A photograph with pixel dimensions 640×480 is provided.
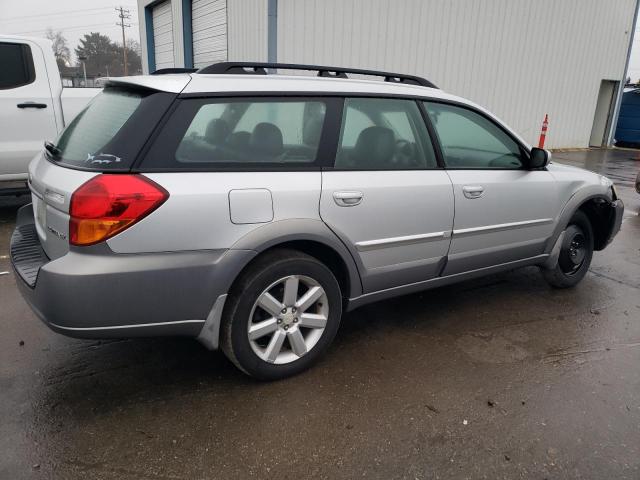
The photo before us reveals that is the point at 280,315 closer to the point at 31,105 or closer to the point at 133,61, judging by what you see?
the point at 31,105

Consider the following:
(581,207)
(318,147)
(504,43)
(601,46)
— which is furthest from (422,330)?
(601,46)

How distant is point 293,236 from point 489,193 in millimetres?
1579

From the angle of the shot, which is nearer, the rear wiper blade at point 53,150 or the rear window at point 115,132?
the rear window at point 115,132

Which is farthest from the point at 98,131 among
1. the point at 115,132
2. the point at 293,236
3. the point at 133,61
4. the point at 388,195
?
the point at 133,61

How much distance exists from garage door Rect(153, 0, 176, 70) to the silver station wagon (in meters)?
14.2

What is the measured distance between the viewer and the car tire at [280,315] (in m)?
2.56

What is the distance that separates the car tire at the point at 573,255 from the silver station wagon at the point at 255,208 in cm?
92

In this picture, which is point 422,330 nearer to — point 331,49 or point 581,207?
point 581,207

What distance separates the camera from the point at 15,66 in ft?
18.9

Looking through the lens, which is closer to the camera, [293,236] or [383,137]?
[293,236]

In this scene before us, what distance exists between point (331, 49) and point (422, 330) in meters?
8.43

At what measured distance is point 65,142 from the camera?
281cm

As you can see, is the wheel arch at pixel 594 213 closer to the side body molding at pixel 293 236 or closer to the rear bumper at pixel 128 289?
the side body molding at pixel 293 236

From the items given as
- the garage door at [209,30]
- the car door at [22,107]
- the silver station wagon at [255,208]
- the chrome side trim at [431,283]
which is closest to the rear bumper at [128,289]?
the silver station wagon at [255,208]
